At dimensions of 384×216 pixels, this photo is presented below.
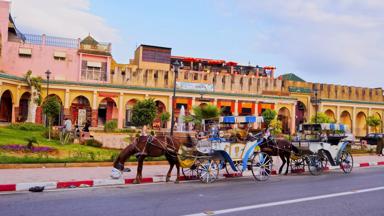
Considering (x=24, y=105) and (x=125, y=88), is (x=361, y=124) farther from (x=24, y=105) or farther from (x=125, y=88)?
(x=24, y=105)

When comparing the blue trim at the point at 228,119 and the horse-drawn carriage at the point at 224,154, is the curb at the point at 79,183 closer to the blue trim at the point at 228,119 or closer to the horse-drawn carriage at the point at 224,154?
the horse-drawn carriage at the point at 224,154

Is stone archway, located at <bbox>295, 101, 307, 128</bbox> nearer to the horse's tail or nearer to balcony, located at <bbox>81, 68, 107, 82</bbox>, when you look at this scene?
balcony, located at <bbox>81, 68, 107, 82</bbox>

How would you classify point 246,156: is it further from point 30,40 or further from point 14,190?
point 30,40

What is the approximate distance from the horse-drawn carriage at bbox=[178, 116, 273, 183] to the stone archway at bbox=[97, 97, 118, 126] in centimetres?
3073

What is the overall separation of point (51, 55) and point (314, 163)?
108 ft

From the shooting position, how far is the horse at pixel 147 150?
492 inches

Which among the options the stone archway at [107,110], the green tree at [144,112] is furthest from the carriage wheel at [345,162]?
the stone archway at [107,110]

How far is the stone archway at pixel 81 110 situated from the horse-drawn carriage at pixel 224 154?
30.4 metres

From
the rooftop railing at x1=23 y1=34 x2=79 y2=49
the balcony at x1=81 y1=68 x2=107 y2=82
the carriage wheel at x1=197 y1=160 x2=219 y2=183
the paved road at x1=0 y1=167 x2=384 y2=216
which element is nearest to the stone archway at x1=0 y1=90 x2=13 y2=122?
the rooftop railing at x1=23 y1=34 x2=79 y2=49

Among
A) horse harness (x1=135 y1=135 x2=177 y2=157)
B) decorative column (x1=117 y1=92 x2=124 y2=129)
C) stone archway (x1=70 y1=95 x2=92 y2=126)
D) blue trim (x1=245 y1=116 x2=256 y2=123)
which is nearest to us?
horse harness (x1=135 y1=135 x2=177 y2=157)

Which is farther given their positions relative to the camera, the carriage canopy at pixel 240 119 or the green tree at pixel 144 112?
the green tree at pixel 144 112

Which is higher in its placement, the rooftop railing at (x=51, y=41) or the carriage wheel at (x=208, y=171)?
the rooftop railing at (x=51, y=41)

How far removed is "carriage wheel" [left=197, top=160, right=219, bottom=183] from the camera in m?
13.0

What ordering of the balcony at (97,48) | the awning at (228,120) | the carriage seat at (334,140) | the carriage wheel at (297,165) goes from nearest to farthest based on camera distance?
the awning at (228,120) → the carriage wheel at (297,165) → the carriage seat at (334,140) → the balcony at (97,48)
